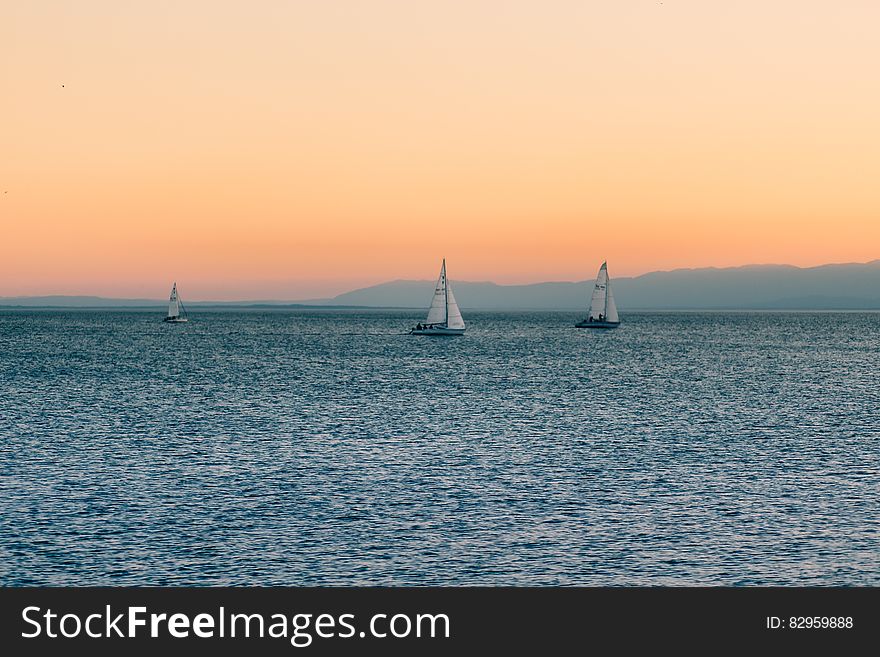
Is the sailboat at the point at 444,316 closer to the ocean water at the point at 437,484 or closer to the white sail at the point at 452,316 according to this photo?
the white sail at the point at 452,316

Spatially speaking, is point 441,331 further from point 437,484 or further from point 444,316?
point 437,484

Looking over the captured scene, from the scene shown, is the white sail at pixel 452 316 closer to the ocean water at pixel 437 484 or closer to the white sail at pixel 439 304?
the white sail at pixel 439 304

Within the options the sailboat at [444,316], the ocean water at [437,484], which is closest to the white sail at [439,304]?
the sailboat at [444,316]

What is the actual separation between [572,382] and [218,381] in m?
36.1

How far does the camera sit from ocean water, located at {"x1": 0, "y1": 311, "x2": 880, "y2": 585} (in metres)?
32.8

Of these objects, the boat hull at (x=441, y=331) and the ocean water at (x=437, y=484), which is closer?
the ocean water at (x=437, y=484)

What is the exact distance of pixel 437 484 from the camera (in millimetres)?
46250

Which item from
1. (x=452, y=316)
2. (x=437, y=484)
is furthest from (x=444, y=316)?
(x=437, y=484)

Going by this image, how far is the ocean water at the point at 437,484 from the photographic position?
107 ft

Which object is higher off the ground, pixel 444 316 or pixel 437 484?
pixel 444 316

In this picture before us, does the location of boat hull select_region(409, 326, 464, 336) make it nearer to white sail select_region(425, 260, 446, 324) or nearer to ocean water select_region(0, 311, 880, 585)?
white sail select_region(425, 260, 446, 324)

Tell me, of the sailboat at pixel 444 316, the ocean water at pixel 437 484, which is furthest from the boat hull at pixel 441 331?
the ocean water at pixel 437 484

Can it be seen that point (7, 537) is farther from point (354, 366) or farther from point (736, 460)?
point (354, 366)

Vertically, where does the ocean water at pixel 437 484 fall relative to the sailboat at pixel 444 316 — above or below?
below
